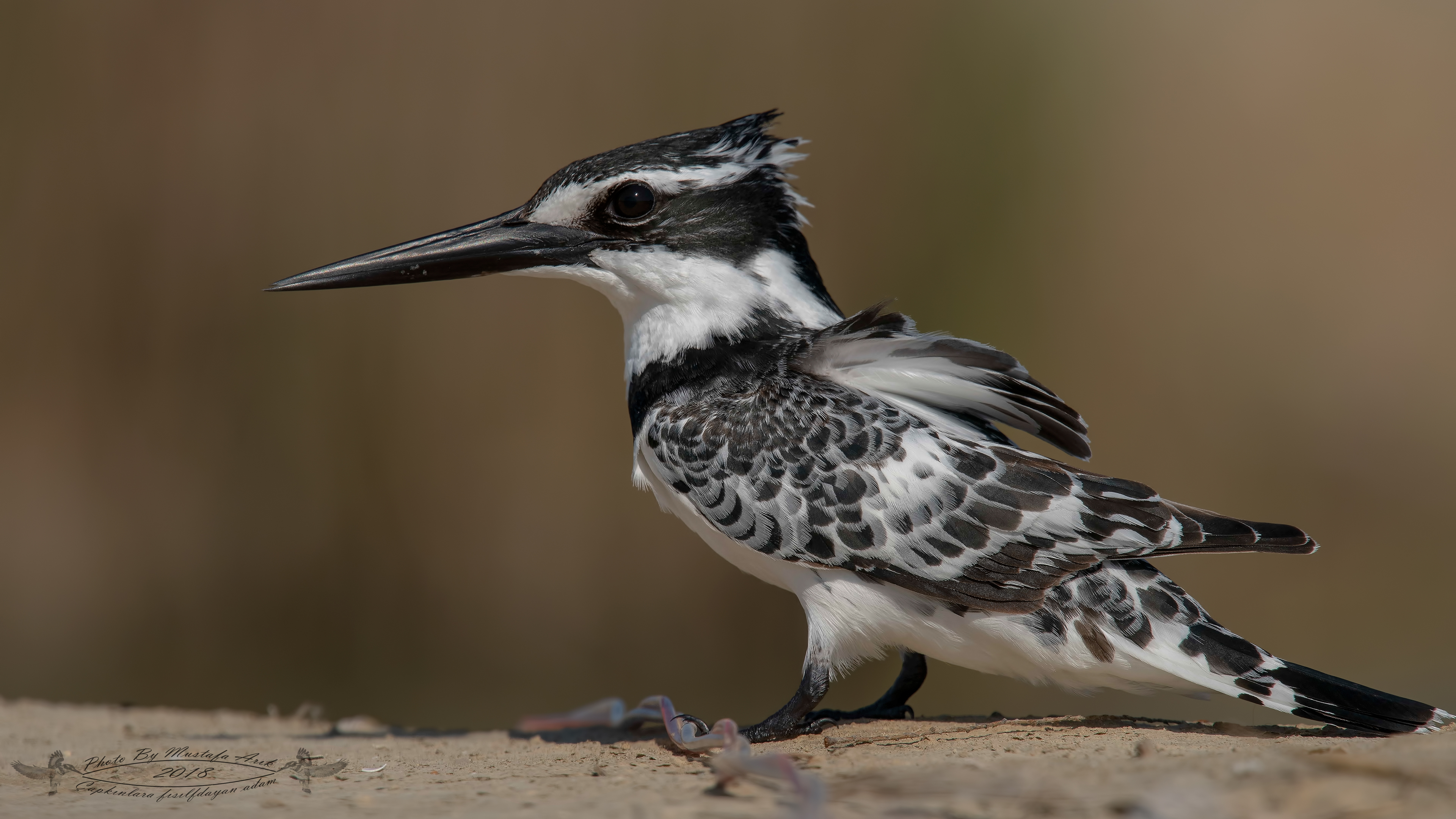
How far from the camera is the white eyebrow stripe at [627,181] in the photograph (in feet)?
13.3

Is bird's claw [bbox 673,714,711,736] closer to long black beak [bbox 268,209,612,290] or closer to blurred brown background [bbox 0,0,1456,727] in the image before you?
long black beak [bbox 268,209,612,290]

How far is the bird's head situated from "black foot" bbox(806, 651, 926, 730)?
139cm

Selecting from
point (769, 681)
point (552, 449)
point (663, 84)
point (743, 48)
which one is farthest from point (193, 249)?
point (769, 681)

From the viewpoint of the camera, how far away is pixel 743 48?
9234 millimetres

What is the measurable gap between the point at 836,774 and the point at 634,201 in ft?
7.17

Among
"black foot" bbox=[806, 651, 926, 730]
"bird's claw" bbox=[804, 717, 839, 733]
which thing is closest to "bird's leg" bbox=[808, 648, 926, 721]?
"black foot" bbox=[806, 651, 926, 730]

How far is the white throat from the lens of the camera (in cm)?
412

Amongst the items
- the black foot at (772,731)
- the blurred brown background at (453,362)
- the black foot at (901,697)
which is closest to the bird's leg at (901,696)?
the black foot at (901,697)

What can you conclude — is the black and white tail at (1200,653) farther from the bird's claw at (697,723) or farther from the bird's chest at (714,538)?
the bird's claw at (697,723)

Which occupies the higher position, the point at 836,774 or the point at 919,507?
the point at 919,507

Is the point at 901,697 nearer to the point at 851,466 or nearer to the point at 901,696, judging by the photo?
the point at 901,696

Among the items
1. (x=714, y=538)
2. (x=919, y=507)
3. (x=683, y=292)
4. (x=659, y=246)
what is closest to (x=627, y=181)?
(x=659, y=246)

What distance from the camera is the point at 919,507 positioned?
11.5 feet

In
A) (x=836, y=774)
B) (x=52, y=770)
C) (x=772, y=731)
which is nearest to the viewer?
(x=836, y=774)
